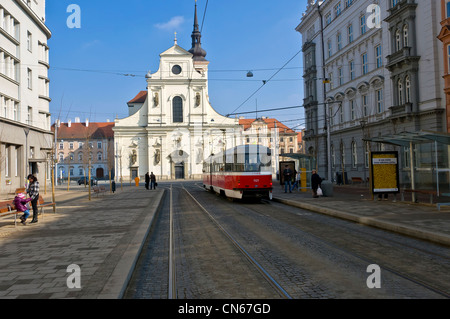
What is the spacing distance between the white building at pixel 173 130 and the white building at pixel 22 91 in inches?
1311

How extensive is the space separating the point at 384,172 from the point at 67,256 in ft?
48.0

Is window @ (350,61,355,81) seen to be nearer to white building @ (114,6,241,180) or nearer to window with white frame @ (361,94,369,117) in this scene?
window with white frame @ (361,94,369,117)

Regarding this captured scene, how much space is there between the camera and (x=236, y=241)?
9.94m

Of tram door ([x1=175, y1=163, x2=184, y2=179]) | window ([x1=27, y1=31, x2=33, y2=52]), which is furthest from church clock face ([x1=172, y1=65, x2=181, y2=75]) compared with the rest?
window ([x1=27, y1=31, x2=33, y2=52])

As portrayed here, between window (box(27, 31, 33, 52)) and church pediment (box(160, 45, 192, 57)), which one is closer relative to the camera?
window (box(27, 31, 33, 52))

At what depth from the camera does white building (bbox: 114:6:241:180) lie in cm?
7381

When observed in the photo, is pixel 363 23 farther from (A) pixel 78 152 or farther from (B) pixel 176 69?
(A) pixel 78 152

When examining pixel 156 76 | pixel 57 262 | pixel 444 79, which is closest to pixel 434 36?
pixel 444 79

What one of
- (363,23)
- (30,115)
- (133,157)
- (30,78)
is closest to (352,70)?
(363,23)

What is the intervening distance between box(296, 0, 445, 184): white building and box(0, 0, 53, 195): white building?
75.1ft

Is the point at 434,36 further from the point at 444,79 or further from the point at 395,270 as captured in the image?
the point at 395,270

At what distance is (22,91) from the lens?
33656 mm

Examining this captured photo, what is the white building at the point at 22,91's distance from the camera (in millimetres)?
30203

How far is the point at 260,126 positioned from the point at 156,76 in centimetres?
3074
